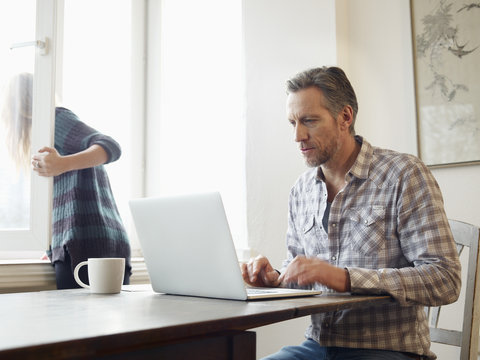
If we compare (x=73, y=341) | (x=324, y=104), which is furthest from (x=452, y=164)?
(x=73, y=341)

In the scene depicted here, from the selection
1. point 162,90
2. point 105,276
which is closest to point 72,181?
point 105,276

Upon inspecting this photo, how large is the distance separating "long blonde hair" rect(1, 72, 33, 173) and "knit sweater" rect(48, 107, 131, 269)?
10 cm

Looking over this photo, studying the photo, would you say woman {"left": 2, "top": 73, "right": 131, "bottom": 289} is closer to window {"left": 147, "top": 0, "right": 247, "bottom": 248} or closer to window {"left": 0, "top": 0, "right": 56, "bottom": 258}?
window {"left": 0, "top": 0, "right": 56, "bottom": 258}

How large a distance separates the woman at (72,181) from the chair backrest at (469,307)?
105 centimetres

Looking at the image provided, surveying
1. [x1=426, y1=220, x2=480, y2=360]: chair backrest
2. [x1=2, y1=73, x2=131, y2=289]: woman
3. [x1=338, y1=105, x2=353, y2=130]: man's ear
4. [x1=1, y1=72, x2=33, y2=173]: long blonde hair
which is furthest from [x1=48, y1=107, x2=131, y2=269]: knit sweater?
[x1=426, y1=220, x2=480, y2=360]: chair backrest

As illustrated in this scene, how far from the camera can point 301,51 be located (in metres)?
2.40

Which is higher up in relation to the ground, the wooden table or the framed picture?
the framed picture

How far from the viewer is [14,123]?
1.93 metres

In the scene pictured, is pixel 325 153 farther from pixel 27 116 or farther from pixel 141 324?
pixel 27 116

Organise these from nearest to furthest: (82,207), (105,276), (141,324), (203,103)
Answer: (141,324) < (105,276) < (82,207) < (203,103)

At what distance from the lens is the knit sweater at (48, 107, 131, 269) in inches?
70.8

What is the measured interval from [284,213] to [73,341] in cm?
189

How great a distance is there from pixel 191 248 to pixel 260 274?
30cm

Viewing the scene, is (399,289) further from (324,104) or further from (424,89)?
(424,89)
